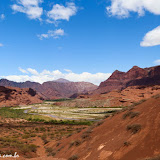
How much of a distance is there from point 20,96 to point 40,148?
166 metres

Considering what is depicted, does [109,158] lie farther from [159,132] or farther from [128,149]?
[159,132]

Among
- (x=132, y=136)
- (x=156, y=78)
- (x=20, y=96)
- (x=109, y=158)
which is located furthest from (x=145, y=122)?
(x=156, y=78)

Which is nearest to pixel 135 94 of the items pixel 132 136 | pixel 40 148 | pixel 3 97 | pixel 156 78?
pixel 156 78

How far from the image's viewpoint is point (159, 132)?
861cm

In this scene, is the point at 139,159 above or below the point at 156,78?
below

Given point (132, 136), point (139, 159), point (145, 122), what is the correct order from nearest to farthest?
point (139, 159)
point (132, 136)
point (145, 122)

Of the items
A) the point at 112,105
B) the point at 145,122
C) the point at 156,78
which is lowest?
the point at 112,105

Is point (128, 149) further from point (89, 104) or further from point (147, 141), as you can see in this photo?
point (89, 104)

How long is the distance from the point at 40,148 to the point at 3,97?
15081cm

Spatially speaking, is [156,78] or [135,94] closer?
[135,94]

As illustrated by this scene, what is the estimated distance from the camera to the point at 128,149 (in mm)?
8695

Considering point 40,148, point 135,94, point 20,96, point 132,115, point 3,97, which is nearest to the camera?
point 132,115

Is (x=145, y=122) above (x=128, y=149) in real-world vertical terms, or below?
above

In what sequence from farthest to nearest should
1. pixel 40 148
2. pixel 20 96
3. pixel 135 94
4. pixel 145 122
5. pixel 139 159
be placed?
1. pixel 20 96
2. pixel 135 94
3. pixel 40 148
4. pixel 145 122
5. pixel 139 159
